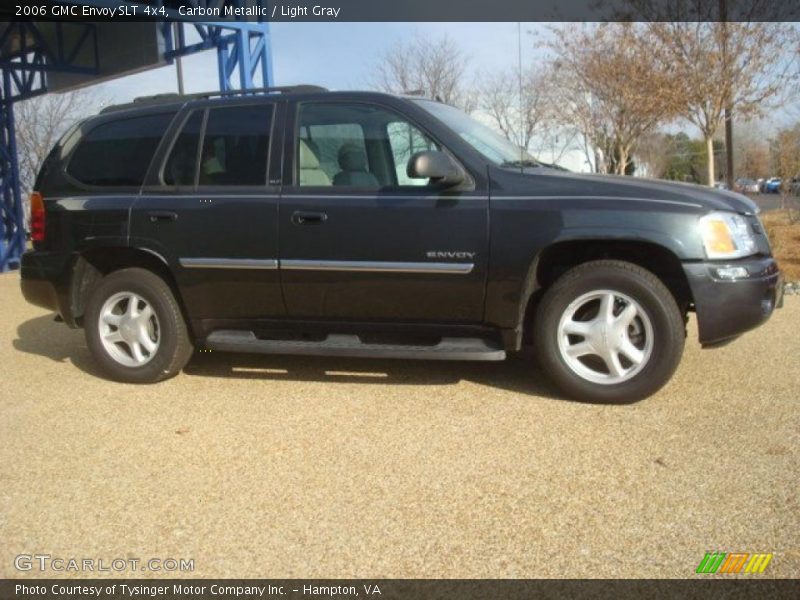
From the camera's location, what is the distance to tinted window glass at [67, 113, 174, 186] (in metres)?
5.01

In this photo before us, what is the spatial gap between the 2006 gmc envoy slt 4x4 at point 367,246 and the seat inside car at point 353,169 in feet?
0.04

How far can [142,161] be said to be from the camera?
500 cm

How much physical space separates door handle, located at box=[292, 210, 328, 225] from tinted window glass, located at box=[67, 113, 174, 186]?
1229mm

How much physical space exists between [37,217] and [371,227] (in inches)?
99.7

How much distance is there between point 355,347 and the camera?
454 centimetres

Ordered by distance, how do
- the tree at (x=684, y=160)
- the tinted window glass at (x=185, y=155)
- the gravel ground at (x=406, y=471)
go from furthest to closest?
the tree at (x=684, y=160), the tinted window glass at (x=185, y=155), the gravel ground at (x=406, y=471)

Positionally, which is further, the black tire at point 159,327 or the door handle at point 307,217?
the black tire at point 159,327

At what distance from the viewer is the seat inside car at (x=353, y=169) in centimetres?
450

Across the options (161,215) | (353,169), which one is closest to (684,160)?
(353,169)

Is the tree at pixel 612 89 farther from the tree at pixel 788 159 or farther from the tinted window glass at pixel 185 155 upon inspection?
the tinted window glass at pixel 185 155

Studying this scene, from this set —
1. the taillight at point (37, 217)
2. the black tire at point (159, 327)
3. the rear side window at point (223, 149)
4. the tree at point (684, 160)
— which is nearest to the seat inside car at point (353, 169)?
the rear side window at point (223, 149)

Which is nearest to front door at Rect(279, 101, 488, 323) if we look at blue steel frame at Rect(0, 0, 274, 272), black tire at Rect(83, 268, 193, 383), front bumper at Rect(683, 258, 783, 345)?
black tire at Rect(83, 268, 193, 383)

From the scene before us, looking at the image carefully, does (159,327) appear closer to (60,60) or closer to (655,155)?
(60,60)

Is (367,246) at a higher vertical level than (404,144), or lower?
lower
